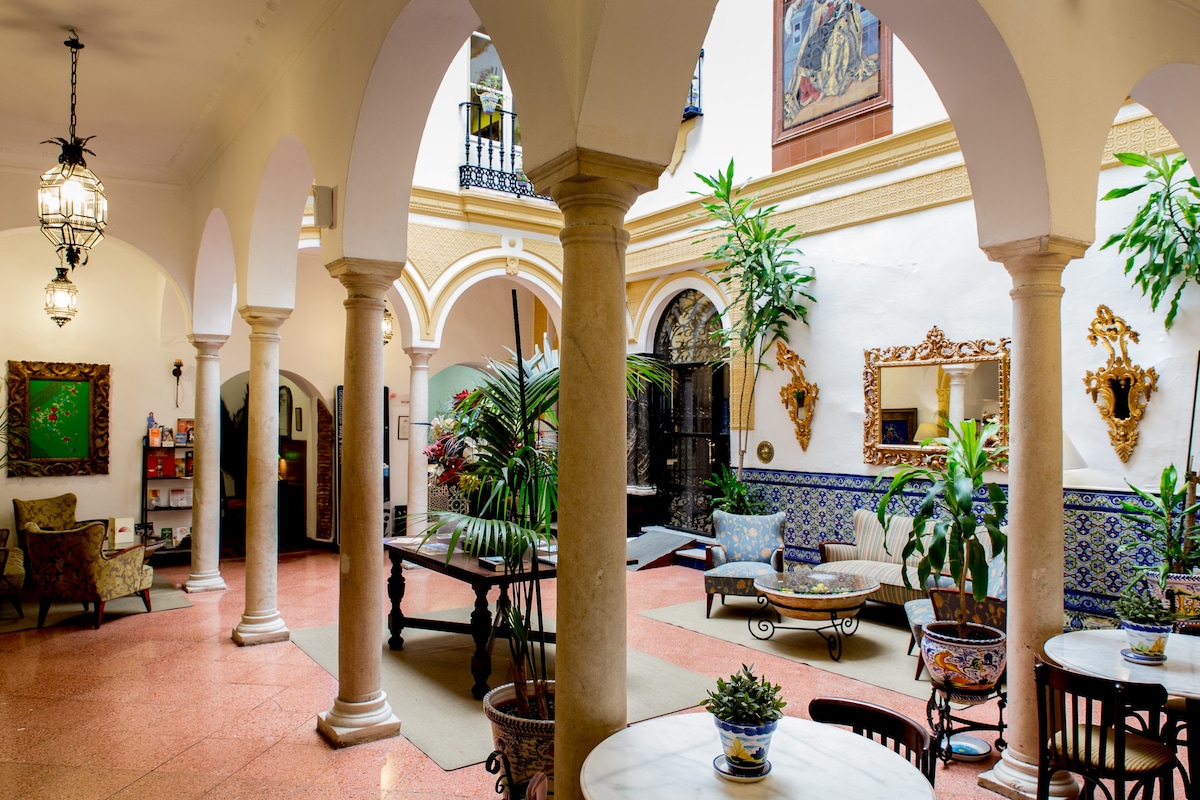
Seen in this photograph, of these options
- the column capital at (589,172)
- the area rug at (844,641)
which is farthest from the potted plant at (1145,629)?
the column capital at (589,172)

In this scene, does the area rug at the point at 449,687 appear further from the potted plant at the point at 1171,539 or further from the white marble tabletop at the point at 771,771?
the potted plant at the point at 1171,539

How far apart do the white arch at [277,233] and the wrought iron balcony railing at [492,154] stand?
14.6 ft

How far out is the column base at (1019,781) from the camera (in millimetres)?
3728

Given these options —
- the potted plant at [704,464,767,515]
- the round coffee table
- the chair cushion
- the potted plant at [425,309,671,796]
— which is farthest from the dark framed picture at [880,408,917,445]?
the potted plant at [425,309,671,796]

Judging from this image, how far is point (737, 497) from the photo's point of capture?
905cm

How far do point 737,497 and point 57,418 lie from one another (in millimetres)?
7975

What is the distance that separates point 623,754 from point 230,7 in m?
4.59

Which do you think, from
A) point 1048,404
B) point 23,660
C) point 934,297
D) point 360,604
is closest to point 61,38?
point 360,604

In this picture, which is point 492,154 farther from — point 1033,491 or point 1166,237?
point 1033,491

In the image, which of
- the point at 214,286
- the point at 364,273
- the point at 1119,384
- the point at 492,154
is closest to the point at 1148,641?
the point at 1119,384

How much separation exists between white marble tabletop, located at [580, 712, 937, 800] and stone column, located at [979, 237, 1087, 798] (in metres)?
1.83

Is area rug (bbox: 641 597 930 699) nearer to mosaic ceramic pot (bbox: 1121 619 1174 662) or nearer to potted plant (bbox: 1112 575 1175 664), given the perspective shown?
potted plant (bbox: 1112 575 1175 664)

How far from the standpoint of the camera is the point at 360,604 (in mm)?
4492

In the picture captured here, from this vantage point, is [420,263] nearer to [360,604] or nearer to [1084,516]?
[360,604]
